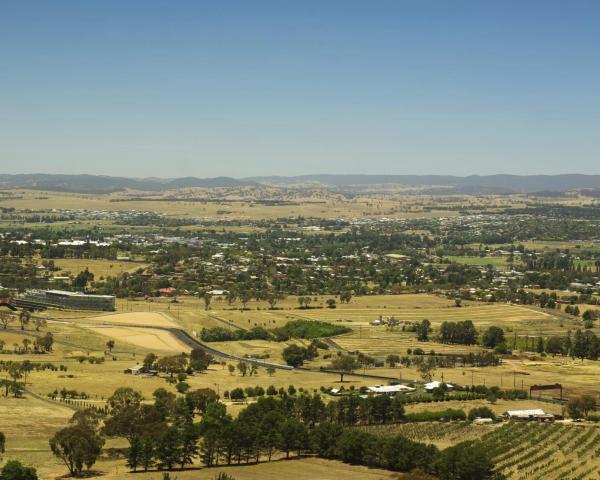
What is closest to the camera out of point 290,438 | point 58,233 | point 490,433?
point 290,438

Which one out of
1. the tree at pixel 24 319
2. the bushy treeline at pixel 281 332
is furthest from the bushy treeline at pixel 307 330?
the tree at pixel 24 319

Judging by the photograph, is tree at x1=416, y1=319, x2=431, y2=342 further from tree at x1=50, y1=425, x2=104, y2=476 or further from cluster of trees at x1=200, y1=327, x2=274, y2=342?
tree at x1=50, y1=425, x2=104, y2=476

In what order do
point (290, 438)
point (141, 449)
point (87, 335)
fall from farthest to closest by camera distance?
point (87, 335) → point (290, 438) → point (141, 449)

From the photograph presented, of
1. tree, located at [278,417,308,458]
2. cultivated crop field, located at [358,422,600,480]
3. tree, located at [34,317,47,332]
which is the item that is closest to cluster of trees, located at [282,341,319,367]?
cultivated crop field, located at [358,422,600,480]

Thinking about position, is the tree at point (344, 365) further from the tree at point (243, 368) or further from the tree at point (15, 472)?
the tree at point (15, 472)

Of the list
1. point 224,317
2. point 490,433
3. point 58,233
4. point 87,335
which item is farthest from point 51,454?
point 58,233

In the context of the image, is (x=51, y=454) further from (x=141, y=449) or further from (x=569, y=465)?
(x=569, y=465)

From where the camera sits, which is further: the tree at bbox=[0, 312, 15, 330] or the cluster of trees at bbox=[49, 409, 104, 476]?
the tree at bbox=[0, 312, 15, 330]

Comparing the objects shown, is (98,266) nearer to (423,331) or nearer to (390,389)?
(423,331)
